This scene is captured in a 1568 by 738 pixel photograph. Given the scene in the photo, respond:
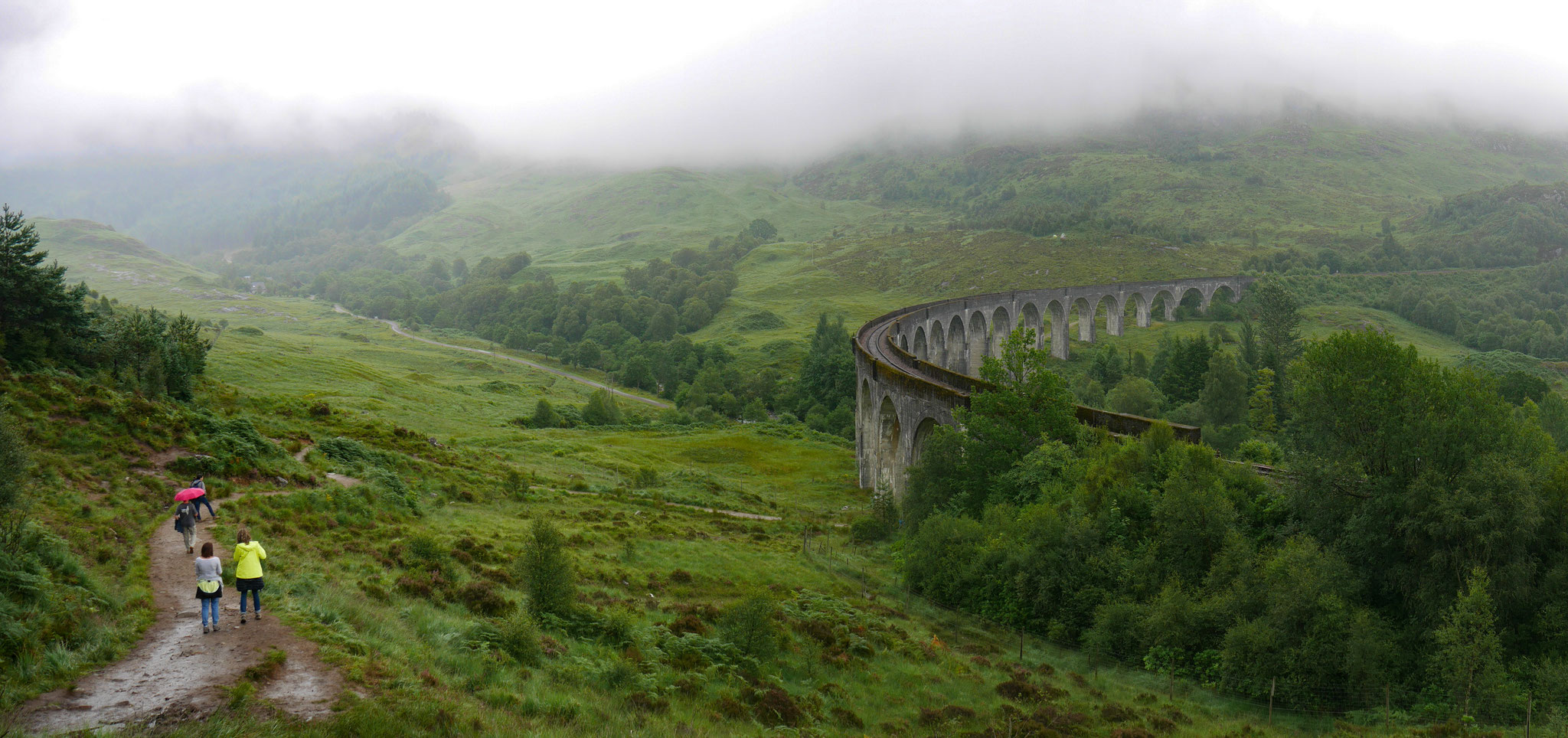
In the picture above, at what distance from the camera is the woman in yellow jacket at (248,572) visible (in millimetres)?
15039

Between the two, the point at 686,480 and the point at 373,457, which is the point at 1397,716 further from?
the point at 686,480

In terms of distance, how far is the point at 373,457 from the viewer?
36594 millimetres

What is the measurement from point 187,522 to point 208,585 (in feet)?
16.9

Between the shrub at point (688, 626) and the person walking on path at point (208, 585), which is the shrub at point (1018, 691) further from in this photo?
the person walking on path at point (208, 585)

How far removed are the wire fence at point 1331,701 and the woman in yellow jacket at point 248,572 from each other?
20.7 m

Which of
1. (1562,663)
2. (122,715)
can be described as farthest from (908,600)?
(122,715)

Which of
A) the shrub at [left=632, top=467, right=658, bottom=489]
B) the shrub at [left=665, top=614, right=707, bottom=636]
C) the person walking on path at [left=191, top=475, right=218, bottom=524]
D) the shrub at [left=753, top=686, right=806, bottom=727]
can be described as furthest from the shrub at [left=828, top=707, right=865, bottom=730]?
the shrub at [left=632, top=467, right=658, bottom=489]

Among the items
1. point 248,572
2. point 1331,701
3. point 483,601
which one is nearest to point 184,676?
point 248,572

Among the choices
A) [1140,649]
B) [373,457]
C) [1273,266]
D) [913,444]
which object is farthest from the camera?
[1273,266]

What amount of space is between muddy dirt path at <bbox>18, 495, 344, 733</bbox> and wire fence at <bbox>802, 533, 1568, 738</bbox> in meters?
20.3

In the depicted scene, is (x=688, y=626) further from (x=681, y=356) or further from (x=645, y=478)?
(x=681, y=356)

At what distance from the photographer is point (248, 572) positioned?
15.1 metres

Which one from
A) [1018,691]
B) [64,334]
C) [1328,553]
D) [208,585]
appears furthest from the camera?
[64,334]

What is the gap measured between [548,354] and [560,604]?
151535mm
